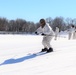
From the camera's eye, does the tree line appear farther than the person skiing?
Yes

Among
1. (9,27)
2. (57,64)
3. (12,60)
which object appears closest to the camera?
(57,64)

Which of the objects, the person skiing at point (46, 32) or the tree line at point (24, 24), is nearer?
the person skiing at point (46, 32)

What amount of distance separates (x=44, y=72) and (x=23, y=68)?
2.86 feet

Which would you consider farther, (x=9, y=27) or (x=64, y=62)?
(x=9, y=27)

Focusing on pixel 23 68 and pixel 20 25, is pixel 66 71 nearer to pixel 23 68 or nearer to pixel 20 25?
pixel 23 68

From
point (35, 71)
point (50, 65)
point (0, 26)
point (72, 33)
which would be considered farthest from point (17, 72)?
point (0, 26)

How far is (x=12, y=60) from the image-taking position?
8.89 meters

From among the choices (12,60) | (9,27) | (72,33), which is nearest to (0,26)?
(9,27)

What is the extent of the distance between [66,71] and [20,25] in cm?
10821

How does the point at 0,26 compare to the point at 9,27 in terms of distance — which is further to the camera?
the point at 9,27

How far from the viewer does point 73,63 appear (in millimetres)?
8016

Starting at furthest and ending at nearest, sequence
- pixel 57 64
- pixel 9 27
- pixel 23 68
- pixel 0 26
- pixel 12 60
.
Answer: pixel 9 27
pixel 0 26
pixel 12 60
pixel 57 64
pixel 23 68

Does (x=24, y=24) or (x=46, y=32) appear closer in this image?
(x=46, y=32)

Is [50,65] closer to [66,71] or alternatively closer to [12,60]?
[66,71]
